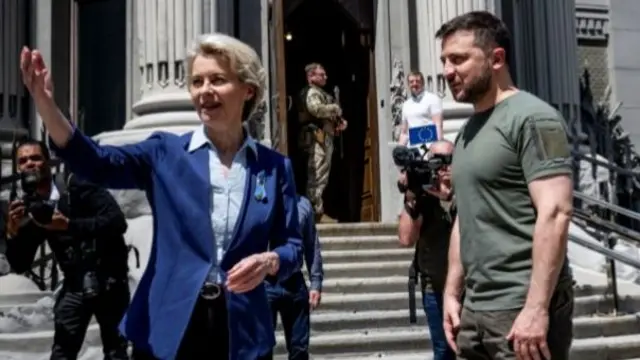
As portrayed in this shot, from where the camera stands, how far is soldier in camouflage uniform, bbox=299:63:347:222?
1195cm

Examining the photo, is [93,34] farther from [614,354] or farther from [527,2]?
[614,354]

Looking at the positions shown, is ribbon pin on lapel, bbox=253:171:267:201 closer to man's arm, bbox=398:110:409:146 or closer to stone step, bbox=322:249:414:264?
stone step, bbox=322:249:414:264

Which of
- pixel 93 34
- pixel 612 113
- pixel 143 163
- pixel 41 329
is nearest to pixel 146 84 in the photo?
pixel 93 34

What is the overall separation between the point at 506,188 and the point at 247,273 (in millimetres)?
940

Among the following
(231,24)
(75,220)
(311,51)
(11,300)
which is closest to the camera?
(75,220)

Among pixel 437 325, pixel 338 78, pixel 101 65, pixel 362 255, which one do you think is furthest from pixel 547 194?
pixel 338 78

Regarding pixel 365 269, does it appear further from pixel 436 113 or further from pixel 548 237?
pixel 548 237

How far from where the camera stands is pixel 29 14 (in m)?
13.4

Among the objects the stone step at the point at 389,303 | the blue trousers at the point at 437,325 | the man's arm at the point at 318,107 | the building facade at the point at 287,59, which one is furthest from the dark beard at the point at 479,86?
the man's arm at the point at 318,107

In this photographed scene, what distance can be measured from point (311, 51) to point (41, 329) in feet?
25.7

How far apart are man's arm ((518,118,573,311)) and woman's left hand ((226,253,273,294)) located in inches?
33.4

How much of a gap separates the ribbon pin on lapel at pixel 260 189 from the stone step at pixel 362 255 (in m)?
6.86

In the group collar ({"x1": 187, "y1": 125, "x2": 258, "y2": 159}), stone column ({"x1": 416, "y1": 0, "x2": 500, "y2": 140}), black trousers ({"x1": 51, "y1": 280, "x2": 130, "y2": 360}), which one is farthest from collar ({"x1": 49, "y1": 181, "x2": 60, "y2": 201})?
stone column ({"x1": 416, "y1": 0, "x2": 500, "y2": 140})

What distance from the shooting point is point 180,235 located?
306 cm
